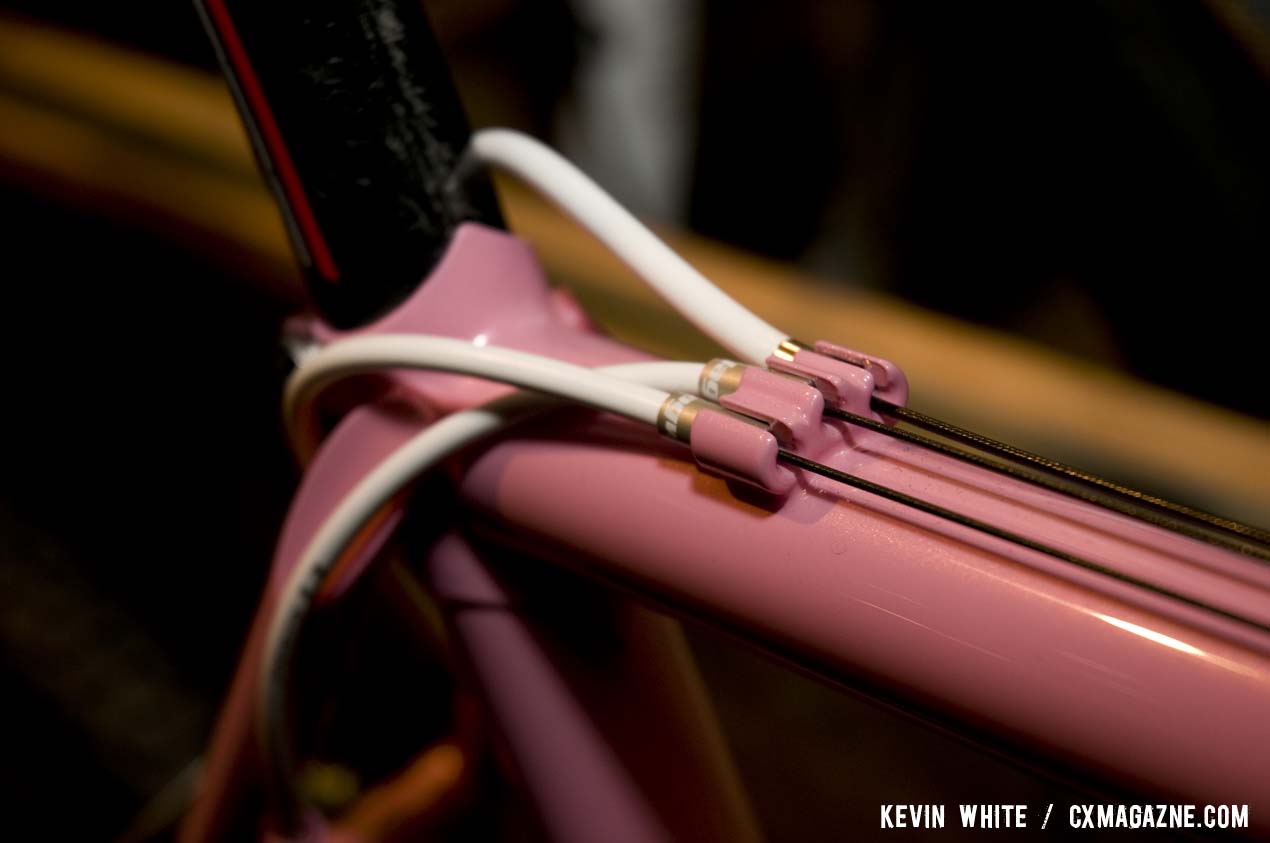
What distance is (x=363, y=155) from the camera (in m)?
0.34

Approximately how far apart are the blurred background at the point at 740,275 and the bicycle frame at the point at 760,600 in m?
0.32

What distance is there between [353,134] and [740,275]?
63cm

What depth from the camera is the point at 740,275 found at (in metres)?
0.93

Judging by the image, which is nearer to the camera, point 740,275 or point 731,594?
point 731,594

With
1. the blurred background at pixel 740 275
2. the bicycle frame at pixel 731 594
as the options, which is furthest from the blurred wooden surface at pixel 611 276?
the bicycle frame at pixel 731 594

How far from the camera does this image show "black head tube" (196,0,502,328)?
32 cm

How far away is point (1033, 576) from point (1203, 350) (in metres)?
0.80

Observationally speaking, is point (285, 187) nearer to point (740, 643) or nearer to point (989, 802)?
point (740, 643)

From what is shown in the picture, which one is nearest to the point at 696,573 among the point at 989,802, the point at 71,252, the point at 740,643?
the point at 740,643

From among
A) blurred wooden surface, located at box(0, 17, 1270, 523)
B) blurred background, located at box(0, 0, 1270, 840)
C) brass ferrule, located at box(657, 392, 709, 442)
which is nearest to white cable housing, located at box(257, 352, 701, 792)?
brass ferrule, located at box(657, 392, 709, 442)

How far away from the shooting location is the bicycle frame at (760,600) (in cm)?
22

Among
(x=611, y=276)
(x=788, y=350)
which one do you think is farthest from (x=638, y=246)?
(x=611, y=276)

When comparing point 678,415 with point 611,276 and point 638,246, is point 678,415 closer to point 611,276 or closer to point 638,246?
point 638,246

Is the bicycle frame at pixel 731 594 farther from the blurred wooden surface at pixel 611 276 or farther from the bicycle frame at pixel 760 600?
the blurred wooden surface at pixel 611 276
